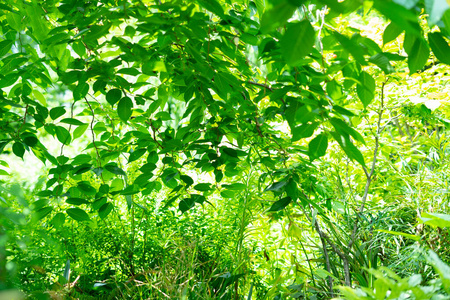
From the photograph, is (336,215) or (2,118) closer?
(2,118)

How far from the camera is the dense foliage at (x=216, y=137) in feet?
2.48

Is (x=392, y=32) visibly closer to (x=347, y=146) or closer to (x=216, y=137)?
(x=347, y=146)

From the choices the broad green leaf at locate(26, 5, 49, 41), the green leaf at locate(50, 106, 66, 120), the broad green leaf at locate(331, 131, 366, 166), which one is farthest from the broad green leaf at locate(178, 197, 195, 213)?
the broad green leaf at locate(26, 5, 49, 41)

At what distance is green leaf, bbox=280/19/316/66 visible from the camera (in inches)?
20.0

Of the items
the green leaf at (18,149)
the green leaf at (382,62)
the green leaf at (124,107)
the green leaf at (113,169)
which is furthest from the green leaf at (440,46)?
the green leaf at (18,149)

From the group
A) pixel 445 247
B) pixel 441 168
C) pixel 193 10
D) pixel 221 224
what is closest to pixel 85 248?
pixel 221 224

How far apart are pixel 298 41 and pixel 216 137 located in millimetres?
982

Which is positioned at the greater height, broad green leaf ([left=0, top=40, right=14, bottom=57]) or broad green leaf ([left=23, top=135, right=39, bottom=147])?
broad green leaf ([left=0, top=40, right=14, bottom=57])

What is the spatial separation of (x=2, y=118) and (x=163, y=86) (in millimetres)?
758

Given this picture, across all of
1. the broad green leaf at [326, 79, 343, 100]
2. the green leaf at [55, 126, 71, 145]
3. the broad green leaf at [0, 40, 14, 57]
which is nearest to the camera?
the broad green leaf at [326, 79, 343, 100]

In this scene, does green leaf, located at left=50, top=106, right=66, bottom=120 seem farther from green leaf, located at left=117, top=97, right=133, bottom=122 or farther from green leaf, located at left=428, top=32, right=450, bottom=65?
green leaf, located at left=428, top=32, right=450, bottom=65

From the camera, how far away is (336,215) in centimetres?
212

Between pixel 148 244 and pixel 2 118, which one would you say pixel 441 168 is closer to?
pixel 148 244

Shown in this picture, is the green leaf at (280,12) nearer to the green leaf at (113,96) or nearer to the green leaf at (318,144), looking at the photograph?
the green leaf at (318,144)
